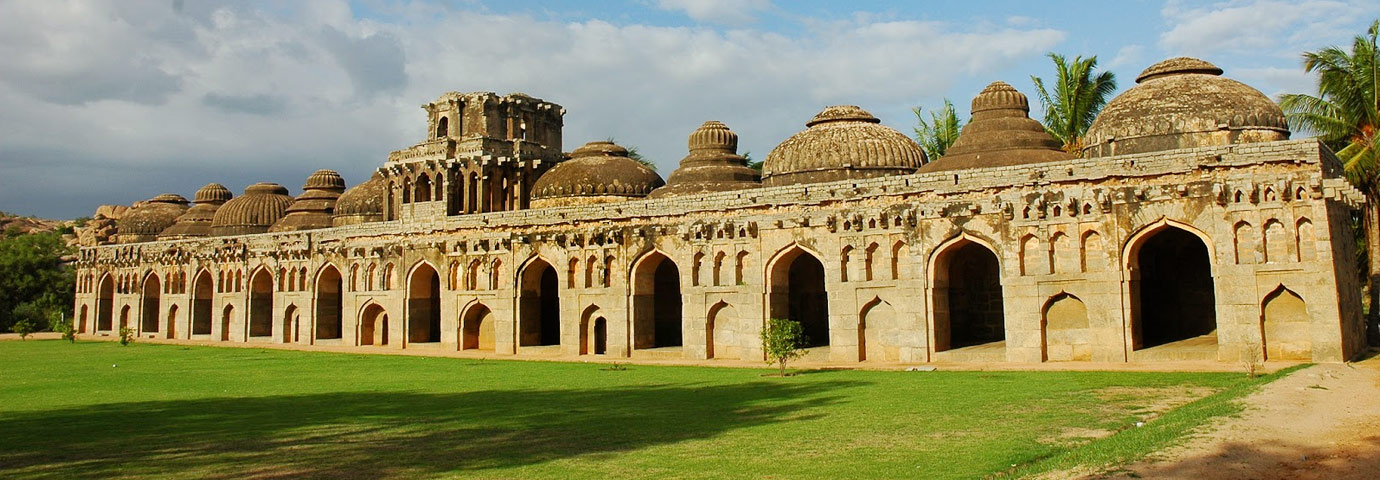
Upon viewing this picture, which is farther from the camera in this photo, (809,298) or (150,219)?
(150,219)

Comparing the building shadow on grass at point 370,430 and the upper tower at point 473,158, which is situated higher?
the upper tower at point 473,158

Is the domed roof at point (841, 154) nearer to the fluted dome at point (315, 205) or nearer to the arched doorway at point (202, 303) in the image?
the fluted dome at point (315, 205)

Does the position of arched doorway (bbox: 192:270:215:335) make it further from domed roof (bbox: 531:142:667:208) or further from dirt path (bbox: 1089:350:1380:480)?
dirt path (bbox: 1089:350:1380:480)

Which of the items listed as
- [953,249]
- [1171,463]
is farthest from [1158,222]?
[1171,463]

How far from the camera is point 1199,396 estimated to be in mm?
13867

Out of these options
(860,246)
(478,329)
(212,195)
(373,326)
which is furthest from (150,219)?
(860,246)

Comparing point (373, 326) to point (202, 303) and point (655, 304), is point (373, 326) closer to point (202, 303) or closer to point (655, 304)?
point (655, 304)

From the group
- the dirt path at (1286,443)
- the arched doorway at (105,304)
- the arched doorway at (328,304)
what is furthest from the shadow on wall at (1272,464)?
the arched doorway at (105,304)

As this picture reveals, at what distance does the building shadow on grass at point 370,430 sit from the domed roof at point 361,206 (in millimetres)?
25232

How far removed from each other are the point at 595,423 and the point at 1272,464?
7199mm

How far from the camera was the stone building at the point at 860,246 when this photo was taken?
1861 centimetres

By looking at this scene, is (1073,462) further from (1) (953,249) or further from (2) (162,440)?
(1) (953,249)

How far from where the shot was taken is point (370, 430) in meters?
11.8

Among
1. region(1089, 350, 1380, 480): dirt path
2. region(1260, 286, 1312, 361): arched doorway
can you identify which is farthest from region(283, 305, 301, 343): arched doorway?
region(1089, 350, 1380, 480): dirt path
